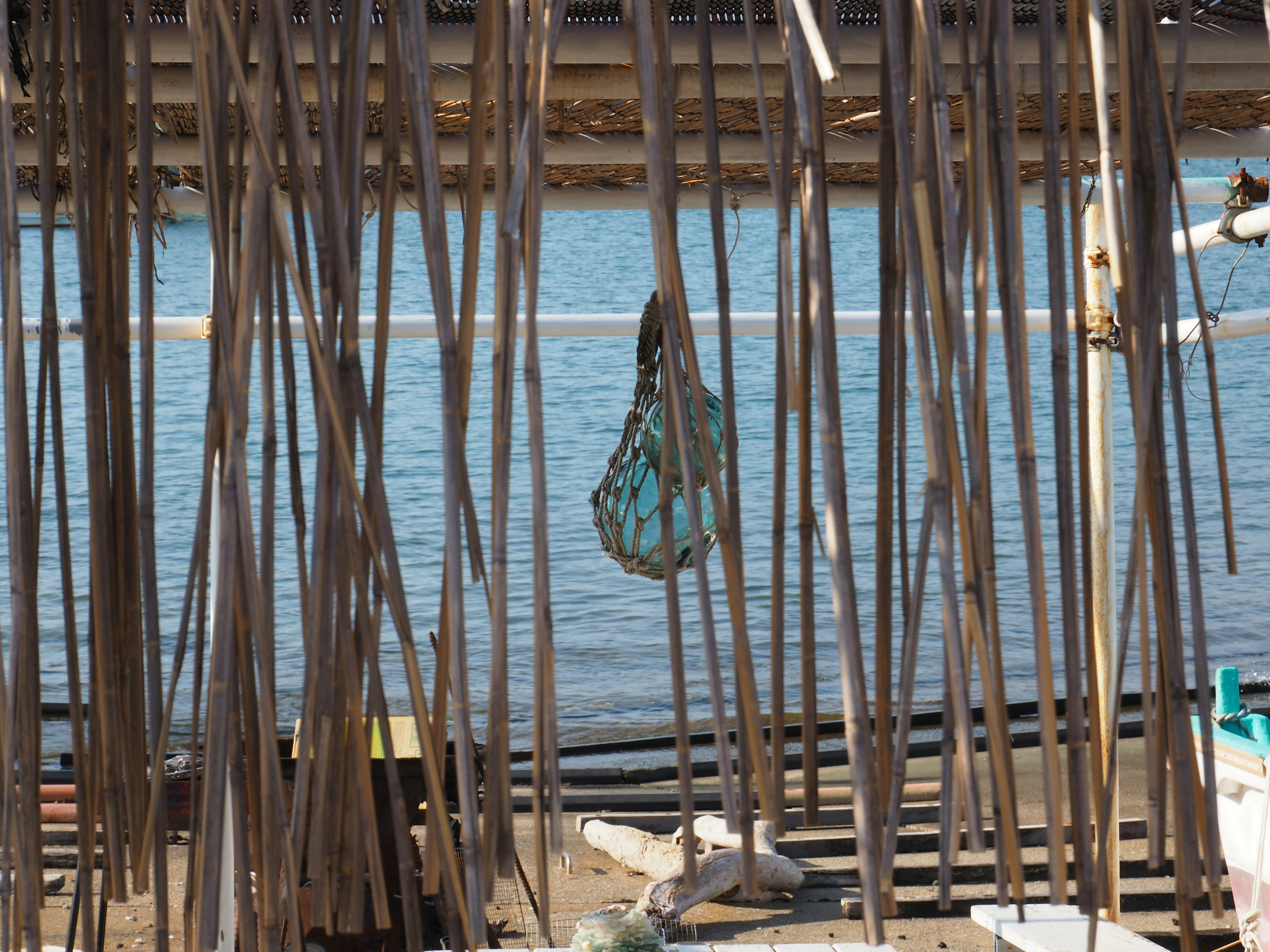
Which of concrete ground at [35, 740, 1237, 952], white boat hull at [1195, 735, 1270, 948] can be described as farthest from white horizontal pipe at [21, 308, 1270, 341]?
concrete ground at [35, 740, 1237, 952]

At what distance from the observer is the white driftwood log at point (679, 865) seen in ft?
11.3

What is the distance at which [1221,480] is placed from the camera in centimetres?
67

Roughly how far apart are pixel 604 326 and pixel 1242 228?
4.65ft

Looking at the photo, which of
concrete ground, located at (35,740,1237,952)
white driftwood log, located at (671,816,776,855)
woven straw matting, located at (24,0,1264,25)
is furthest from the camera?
white driftwood log, located at (671,816,776,855)

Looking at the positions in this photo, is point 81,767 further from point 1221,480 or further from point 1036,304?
point 1036,304

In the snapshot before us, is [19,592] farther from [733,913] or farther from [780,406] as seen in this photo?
[733,913]

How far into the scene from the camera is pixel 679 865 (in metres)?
3.72

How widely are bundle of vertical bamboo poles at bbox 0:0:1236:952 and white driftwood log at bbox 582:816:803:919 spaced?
2725 mm

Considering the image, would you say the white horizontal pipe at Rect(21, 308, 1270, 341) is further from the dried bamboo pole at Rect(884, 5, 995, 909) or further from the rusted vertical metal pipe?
the dried bamboo pole at Rect(884, 5, 995, 909)

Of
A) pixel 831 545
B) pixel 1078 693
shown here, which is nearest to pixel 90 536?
pixel 831 545

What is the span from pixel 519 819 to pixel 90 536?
4034 mm

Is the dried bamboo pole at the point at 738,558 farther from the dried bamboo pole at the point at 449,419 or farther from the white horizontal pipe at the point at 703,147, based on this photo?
the white horizontal pipe at the point at 703,147

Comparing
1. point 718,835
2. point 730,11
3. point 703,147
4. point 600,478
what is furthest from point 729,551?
point 600,478

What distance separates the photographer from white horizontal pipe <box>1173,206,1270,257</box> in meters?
2.22
